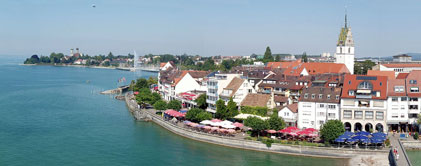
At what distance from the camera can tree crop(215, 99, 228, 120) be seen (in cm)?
4834

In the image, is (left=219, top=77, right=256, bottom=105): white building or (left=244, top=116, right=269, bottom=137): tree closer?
(left=244, top=116, right=269, bottom=137): tree

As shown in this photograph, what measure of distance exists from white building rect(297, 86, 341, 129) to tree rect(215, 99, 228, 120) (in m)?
8.38

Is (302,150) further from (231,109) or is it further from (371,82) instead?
(231,109)

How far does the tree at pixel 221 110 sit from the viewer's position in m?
48.3

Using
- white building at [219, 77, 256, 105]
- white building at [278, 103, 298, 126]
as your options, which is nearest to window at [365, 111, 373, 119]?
white building at [278, 103, 298, 126]

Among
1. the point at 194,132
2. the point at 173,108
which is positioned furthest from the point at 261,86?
the point at 194,132

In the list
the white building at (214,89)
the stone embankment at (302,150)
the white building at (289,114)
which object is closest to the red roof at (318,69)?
the white building at (214,89)

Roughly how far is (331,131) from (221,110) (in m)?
14.1

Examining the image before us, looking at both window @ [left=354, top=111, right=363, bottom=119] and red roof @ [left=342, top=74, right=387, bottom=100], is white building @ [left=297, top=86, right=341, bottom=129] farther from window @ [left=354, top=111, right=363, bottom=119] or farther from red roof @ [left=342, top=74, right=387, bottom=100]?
window @ [left=354, top=111, right=363, bottom=119]

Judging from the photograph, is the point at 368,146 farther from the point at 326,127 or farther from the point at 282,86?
the point at 282,86

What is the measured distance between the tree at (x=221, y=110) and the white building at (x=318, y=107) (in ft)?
27.5

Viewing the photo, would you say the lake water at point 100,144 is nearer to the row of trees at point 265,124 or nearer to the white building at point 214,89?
the row of trees at point 265,124

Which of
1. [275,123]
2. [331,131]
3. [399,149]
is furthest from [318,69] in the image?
[399,149]

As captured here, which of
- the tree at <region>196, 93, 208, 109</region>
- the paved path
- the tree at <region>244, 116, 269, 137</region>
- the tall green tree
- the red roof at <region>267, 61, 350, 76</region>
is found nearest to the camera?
the paved path
